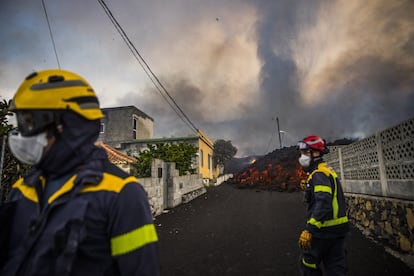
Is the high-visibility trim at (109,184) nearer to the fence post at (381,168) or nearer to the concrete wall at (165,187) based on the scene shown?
the fence post at (381,168)

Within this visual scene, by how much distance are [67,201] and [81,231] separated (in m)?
0.17

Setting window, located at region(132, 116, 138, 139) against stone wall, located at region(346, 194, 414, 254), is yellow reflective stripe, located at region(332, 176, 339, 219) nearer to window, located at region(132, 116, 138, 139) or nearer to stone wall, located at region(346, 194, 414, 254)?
stone wall, located at region(346, 194, 414, 254)

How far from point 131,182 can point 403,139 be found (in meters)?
5.37

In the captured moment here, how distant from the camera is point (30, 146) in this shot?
1165 millimetres

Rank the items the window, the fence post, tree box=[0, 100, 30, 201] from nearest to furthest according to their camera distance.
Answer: tree box=[0, 100, 30, 201], the fence post, the window

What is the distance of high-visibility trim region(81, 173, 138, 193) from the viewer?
3.59 ft

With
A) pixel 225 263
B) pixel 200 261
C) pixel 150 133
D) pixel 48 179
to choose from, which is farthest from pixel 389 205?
pixel 150 133

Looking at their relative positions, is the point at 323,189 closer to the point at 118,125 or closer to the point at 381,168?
the point at 381,168

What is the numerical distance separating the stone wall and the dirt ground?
10.2 inches

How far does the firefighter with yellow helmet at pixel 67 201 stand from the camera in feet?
3.30

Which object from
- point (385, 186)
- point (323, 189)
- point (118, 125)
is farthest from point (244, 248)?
point (118, 125)

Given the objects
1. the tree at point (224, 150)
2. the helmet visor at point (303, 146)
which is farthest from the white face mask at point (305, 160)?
the tree at point (224, 150)

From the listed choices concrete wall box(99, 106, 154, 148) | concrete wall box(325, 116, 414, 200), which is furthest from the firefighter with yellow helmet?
concrete wall box(99, 106, 154, 148)

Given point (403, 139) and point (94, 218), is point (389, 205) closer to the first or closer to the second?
point (403, 139)
